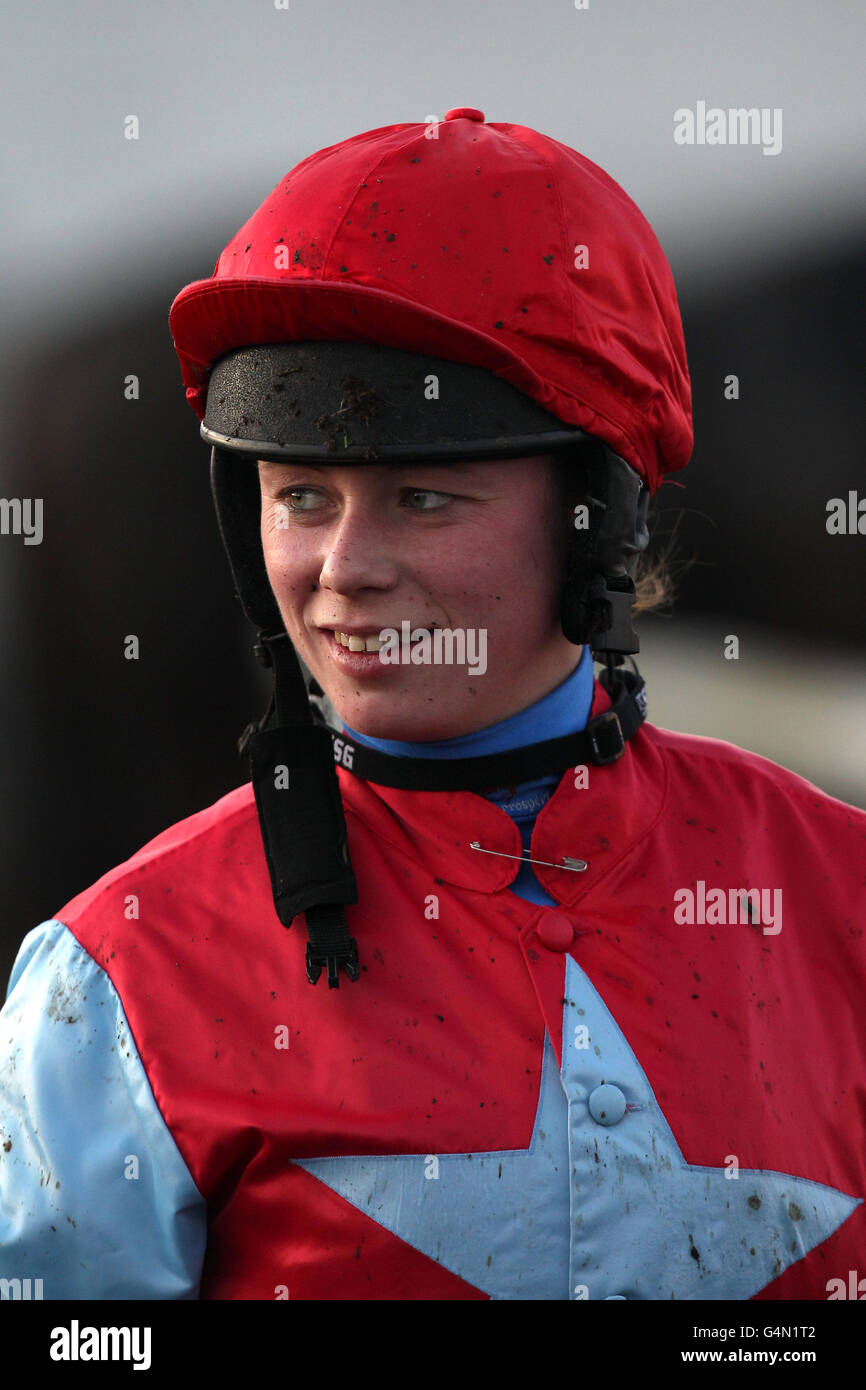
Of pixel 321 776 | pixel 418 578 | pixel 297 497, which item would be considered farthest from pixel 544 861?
pixel 297 497

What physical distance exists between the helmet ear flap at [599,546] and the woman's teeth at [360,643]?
0.99 feet

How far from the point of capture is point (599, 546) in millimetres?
1915

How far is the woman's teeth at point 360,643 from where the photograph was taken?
5.93 feet

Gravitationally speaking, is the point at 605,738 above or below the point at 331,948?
above

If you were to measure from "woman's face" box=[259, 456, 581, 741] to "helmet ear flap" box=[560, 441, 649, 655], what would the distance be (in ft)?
0.09

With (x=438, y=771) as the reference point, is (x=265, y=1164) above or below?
below

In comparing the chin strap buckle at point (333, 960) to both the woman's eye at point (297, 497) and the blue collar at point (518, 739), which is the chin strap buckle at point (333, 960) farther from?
the woman's eye at point (297, 497)

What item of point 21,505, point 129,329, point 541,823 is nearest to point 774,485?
point 129,329

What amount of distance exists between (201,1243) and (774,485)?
3.53m

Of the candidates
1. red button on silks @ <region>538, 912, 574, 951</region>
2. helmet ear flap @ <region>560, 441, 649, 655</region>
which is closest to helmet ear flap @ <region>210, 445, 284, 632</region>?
helmet ear flap @ <region>560, 441, 649, 655</region>

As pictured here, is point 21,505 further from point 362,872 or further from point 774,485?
point 362,872

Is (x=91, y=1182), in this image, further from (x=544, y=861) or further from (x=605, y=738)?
(x=605, y=738)

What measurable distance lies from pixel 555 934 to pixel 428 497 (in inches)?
25.2
